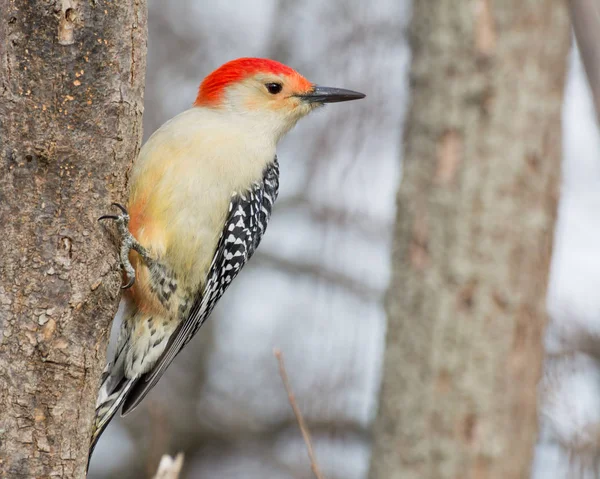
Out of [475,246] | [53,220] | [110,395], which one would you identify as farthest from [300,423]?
[475,246]

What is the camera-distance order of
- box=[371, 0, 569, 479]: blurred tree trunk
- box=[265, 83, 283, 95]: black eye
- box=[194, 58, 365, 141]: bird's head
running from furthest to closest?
box=[371, 0, 569, 479]: blurred tree trunk, box=[265, 83, 283, 95]: black eye, box=[194, 58, 365, 141]: bird's head

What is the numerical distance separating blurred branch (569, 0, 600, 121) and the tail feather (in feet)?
10.7

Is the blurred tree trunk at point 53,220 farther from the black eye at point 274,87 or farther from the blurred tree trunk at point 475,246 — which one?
the blurred tree trunk at point 475,246

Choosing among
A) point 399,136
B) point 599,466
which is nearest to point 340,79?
point 399,136

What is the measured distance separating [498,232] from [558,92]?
1.15 meters

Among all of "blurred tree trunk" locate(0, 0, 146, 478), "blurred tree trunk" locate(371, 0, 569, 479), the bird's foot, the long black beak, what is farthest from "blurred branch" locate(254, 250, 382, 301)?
"blurred tree trunk" locate(0, 0, 146, 478)

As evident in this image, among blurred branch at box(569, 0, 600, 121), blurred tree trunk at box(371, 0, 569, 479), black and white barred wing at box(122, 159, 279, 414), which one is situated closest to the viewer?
blurred branch at box(569, 0, 600, 121)

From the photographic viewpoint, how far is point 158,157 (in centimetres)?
377

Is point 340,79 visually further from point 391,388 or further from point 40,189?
point 40,189

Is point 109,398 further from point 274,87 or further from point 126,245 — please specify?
point 274,87

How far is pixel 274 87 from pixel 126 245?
66.6 inches

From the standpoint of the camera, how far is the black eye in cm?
470

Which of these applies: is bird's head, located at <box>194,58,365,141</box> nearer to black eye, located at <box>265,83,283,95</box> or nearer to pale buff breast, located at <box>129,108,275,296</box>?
black eye, located at <box>265,83,283,95</box>

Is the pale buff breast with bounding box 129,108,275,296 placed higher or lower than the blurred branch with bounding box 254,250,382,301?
lower
